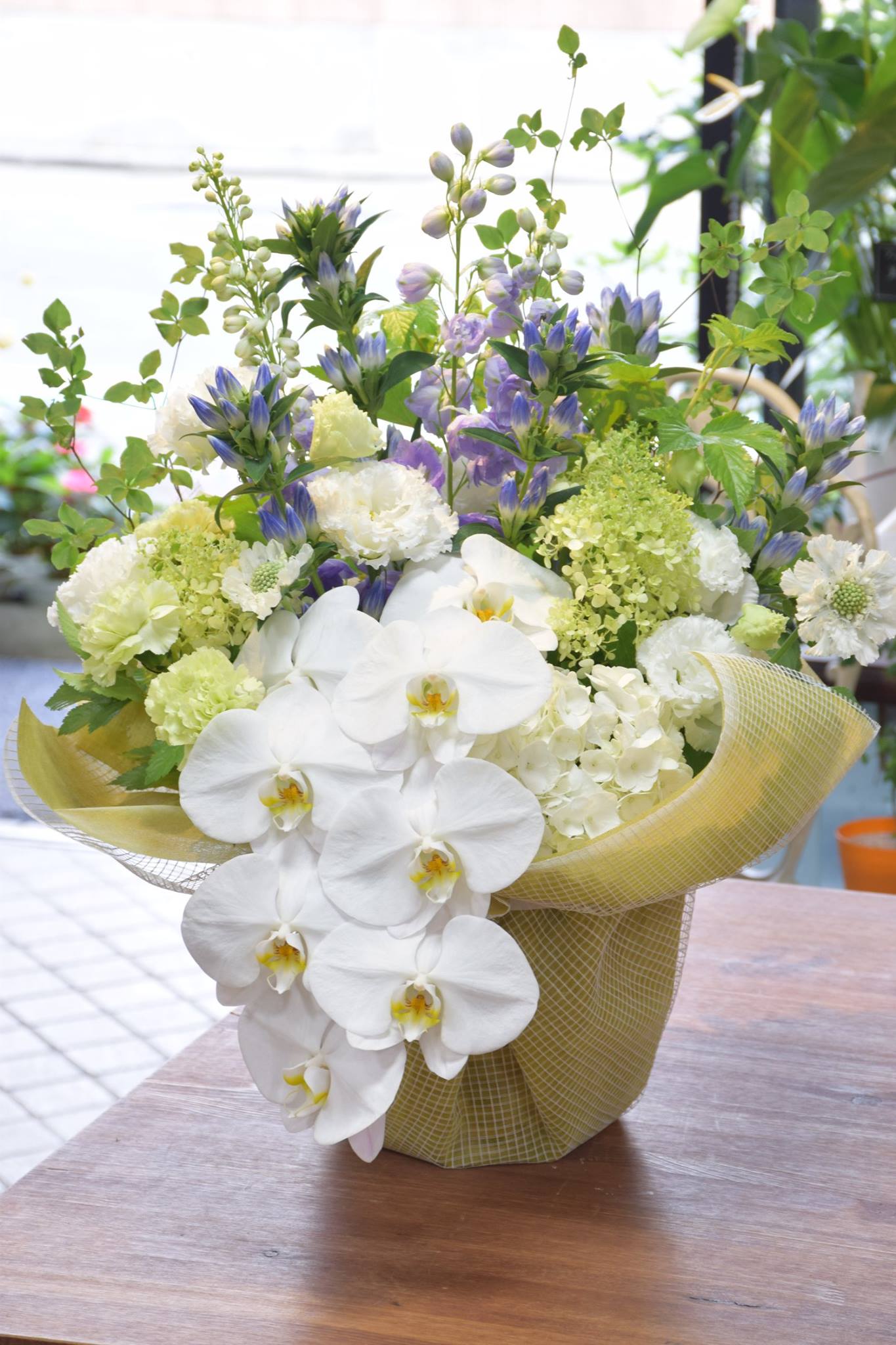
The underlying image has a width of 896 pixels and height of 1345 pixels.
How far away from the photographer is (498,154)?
760 mm

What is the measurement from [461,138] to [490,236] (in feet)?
0.33

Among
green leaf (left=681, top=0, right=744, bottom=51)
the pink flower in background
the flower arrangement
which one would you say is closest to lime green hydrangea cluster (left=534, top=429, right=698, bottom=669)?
the flower arrangement

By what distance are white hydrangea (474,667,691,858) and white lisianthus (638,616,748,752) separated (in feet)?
0.04

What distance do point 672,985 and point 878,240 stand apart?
2.47m

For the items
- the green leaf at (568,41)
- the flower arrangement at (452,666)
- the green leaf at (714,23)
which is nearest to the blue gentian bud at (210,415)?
the flower arrangement at (452,666)

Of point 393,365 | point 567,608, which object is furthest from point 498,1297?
point 393,365

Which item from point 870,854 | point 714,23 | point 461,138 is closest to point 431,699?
point 461,138

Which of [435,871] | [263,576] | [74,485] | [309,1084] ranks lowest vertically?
[74,485]

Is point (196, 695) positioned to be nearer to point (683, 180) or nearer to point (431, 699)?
point (431, 699)

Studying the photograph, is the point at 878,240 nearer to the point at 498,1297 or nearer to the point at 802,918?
the point at 802,918

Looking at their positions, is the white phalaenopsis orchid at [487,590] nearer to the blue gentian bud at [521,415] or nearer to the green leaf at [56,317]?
the blue gentian bud at [521,415]

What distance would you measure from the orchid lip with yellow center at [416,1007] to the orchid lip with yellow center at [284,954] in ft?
0.16

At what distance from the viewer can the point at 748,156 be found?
10.4 ft

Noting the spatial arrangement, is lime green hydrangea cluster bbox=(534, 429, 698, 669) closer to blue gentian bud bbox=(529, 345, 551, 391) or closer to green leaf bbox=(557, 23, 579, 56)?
blue gentian bud bbox=(529, 345, 551, 391)
